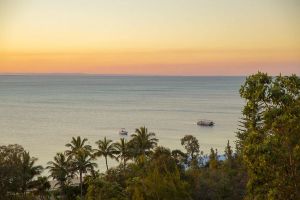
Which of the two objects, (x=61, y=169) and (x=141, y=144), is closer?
(x=61, y=169)

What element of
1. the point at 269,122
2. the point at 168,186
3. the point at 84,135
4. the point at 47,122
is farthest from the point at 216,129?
the point at 269,122

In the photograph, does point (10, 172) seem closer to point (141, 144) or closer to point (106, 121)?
point (141, 144)

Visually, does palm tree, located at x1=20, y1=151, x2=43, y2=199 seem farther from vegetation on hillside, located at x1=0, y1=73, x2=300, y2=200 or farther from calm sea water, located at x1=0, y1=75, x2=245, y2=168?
calm sea water, located at x1=0, y1=75, x2=245, y2=168

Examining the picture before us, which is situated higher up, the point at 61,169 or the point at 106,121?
the point at 106,121

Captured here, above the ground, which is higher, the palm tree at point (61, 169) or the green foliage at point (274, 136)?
the green foliage at point (274, 136)

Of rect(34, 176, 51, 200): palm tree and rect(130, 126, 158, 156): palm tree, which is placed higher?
rect(130, 126, 158, 156): palm tree

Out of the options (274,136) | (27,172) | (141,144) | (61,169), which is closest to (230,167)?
(141,144)

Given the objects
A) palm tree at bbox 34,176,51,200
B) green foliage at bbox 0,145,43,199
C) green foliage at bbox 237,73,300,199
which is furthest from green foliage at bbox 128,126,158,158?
green foliage at bbox 237,73,300,199

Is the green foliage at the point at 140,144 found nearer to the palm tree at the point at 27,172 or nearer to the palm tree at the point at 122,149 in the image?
the palm tree at the point at 122,149

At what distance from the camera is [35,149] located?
7612 centimetres

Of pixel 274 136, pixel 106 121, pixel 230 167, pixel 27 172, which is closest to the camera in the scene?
pixel 274 136

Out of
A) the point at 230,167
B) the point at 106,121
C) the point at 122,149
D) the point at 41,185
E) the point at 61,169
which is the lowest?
the point at 41,185

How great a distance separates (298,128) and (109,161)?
5373 cm

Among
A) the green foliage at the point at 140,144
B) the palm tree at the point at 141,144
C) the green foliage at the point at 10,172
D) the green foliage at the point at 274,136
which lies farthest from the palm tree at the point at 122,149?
the green foliage at the point at 274,136
